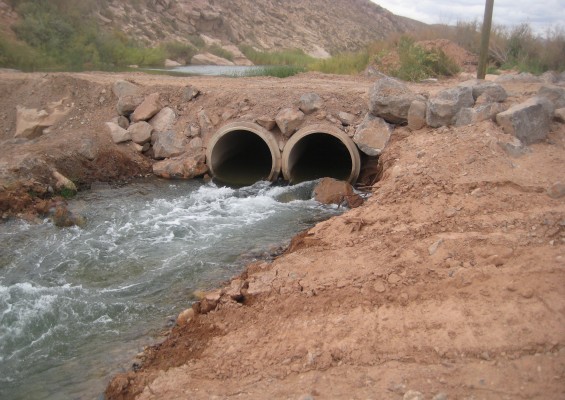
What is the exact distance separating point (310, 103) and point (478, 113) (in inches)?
136

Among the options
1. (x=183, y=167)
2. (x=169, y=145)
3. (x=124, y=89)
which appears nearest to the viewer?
(x=183, y=167)

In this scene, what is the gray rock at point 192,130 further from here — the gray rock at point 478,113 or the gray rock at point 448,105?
the gray rock at point 478,113

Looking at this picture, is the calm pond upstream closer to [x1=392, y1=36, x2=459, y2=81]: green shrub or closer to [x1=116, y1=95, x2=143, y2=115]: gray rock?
[x1=116, y1=95, x2=143, y2=115]: gray rock

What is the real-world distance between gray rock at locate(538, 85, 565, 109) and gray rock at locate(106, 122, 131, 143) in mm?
8046

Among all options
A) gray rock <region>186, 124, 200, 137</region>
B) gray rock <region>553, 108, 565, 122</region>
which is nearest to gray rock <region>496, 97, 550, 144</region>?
gray rock <region>553, 108, 565, 122</region>

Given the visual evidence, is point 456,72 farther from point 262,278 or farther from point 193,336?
point 193,336

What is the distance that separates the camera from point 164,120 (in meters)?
11.2

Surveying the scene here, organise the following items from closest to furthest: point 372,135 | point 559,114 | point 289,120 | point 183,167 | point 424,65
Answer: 1. point 559,114
2. point 372,135
3. point 289,120
4. point 183,167
5. point 424,65

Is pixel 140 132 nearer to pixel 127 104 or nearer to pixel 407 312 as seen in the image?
pixel 127 104

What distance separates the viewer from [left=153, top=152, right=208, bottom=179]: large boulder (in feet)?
34.5

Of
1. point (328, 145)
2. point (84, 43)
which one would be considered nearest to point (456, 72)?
point (328, 145)

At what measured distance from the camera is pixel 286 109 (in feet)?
34.0

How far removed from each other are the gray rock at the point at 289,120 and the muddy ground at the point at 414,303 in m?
2.69

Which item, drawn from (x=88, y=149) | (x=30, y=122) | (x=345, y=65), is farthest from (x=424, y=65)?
(x=30, y=122)
